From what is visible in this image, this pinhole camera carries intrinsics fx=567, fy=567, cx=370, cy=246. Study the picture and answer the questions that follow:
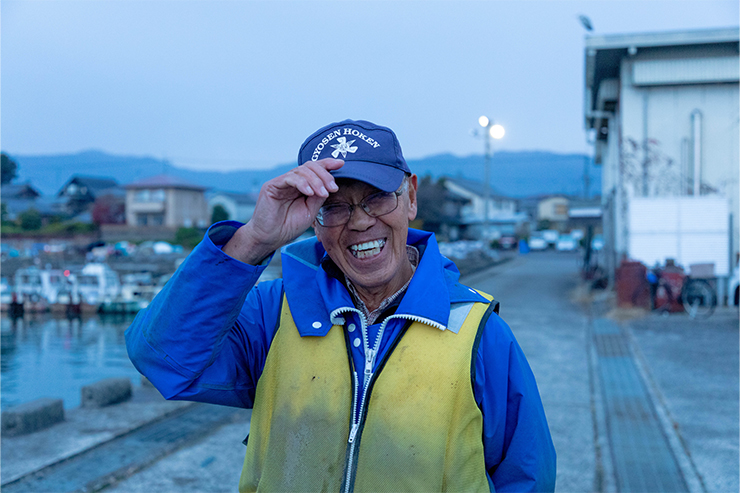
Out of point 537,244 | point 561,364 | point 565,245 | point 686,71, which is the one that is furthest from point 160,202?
point 561,364

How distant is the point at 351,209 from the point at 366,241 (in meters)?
0.11

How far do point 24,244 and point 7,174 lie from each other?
545cm

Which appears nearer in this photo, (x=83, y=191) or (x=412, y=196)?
(x=412, y=196)

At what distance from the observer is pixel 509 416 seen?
1614 mm

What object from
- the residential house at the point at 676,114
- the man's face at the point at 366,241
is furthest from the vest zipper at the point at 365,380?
the residential house at the point at 676,114

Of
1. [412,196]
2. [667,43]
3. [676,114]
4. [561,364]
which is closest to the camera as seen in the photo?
[412,196]

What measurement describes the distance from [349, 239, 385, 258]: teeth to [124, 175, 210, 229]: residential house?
55185 mm

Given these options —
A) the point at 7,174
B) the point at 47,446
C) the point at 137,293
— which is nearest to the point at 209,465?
the point at 47,446

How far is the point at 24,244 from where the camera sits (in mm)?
42344

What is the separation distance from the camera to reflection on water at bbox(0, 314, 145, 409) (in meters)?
10.0

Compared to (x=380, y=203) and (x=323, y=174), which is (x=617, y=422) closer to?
(x=380, y=203)

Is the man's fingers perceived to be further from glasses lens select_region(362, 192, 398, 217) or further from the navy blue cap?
glasses lens select_region(362, 192, 398, 217)

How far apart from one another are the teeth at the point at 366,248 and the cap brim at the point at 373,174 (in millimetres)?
192

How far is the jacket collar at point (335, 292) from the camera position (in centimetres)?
161
